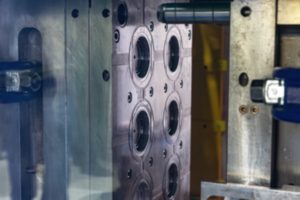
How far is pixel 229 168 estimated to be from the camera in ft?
2.38

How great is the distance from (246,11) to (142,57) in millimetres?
385

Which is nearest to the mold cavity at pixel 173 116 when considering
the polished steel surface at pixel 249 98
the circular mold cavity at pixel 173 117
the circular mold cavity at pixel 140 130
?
the circular mold cavity at pixel 173 117

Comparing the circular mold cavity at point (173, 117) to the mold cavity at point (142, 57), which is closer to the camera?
the mold cavity at point (142, 57)

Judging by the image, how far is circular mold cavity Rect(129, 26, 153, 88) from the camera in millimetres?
999

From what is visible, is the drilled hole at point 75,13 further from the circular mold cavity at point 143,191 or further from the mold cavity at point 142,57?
the circular mold cavity at point 143,191

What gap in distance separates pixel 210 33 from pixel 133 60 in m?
1.81

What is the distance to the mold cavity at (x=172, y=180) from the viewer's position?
A: 124 cm

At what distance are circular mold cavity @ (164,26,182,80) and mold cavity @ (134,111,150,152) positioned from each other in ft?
0.48

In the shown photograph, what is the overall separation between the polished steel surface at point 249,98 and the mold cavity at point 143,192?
0.35 metres

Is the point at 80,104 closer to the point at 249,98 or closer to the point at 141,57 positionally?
the point at 141,57

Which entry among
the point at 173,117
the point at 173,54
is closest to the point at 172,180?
the point at 173,117

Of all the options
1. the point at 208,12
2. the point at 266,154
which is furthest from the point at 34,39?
the point at 266,154

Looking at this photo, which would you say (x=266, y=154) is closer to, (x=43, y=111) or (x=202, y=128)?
(x=43, y=111)

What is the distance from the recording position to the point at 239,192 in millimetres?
708
